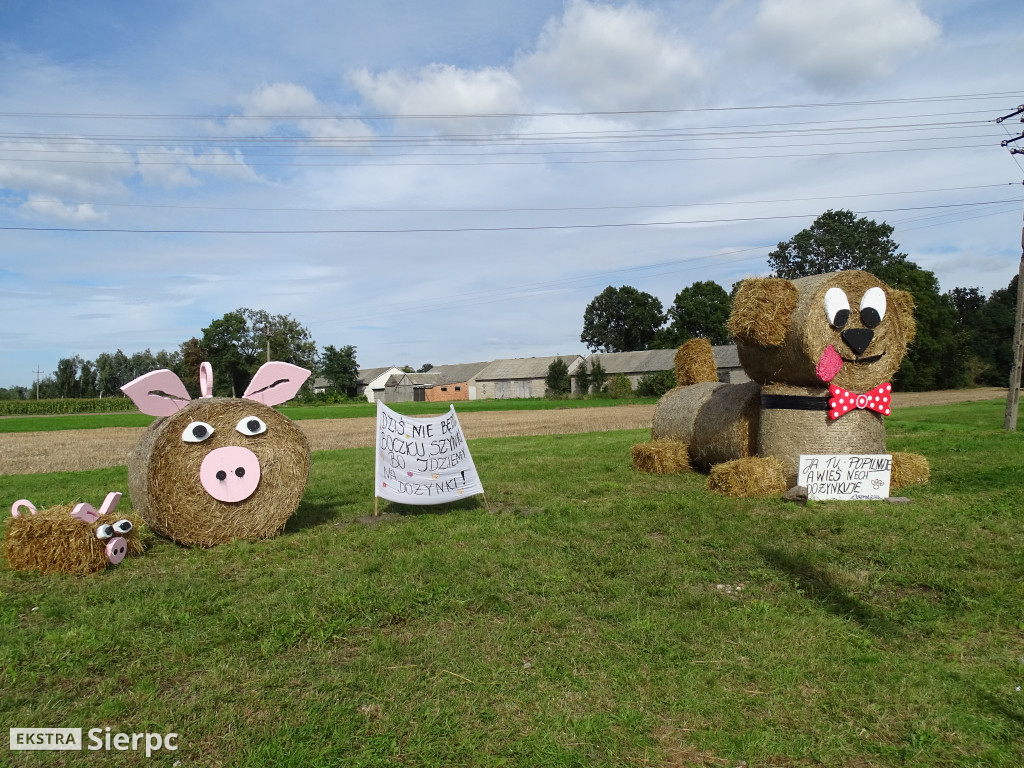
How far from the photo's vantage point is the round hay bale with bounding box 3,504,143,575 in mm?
6395

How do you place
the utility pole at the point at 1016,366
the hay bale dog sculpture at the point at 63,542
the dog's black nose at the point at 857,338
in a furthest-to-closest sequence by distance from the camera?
the utility pole at the point at 1016,366
the dog's black nose at the point at 857,338
the hay bale dog sculpture at the point at 63,542

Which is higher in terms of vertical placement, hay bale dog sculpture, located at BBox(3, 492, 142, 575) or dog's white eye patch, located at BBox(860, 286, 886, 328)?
dog's white eye patch, located at BBox(860, 286, 886, 328)

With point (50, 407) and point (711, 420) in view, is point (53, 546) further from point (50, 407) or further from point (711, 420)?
point (50, 407)

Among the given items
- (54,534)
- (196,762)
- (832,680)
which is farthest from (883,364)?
(54,534)

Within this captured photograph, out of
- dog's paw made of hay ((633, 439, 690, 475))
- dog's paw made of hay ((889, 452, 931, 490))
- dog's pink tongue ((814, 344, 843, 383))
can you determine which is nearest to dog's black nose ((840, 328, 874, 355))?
dog's pink tongue ((814, 344, 843, 383))

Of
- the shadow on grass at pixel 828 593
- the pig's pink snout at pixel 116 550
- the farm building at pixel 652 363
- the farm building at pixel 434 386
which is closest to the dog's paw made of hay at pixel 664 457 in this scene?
the shadow on grass at pixel 828 593

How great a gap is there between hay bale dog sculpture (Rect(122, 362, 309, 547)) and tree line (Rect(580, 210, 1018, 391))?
44.3 m

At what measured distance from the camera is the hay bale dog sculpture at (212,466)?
7.14 metres

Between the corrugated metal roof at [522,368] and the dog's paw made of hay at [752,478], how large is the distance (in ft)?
224

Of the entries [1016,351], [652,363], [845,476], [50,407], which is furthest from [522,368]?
[845,476]

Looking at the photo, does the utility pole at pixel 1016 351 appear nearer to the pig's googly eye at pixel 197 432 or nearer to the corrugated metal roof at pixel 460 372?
the pig's googly eye at pixel 197 432

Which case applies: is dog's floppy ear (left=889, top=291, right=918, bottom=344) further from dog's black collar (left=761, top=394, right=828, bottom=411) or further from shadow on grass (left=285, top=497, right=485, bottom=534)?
shadow on grass (left=285, top=497, right=485, bottom=534)

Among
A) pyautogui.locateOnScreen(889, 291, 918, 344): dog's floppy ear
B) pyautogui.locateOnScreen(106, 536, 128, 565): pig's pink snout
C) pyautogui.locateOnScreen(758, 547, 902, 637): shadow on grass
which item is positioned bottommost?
pyautogui.locateOnScreen(758, 547, 902, 637): shadow on grass

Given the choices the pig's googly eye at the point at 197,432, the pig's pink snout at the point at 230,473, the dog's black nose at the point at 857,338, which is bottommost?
the pig's pink snout at the point at 230,473
